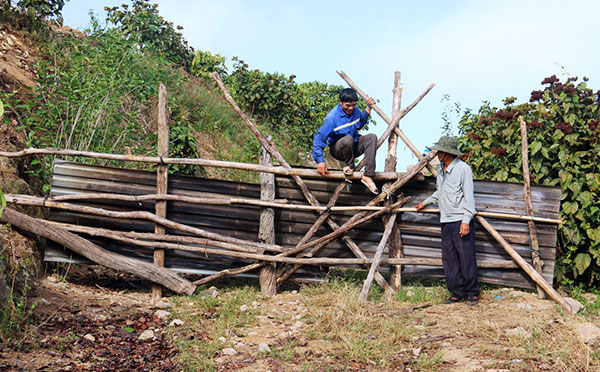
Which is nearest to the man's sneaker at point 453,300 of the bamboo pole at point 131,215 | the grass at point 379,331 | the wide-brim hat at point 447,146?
the grass at point 379,331

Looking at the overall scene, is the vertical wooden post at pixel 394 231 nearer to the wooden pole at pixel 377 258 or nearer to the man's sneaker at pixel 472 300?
the wooden pole at pixel 377 258

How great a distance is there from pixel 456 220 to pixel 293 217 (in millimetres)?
2040

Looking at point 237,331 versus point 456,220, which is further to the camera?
point 456,220

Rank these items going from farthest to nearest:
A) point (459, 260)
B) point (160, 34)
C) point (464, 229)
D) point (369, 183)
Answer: point (160, 34) → point (369, 183) → point (459, 260) → point (464, 229)

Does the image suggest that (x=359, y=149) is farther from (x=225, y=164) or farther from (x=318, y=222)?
(x=225, y=164)

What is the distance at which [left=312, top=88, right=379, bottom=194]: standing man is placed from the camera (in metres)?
6.18

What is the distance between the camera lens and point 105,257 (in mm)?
6230

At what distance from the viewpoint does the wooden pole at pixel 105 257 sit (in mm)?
6176

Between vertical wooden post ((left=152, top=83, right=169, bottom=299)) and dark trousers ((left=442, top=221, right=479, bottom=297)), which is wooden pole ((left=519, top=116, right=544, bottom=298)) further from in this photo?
vertical wooden post ((left=152, top=83, right=169, bottom=299))

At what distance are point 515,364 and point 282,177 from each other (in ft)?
11.4

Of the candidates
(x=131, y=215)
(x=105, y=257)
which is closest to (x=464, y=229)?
(x=131, y=215)

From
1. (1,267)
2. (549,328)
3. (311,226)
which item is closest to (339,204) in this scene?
(311,226)

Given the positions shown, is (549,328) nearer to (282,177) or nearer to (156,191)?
(282,177)

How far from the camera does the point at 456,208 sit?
237 inches
